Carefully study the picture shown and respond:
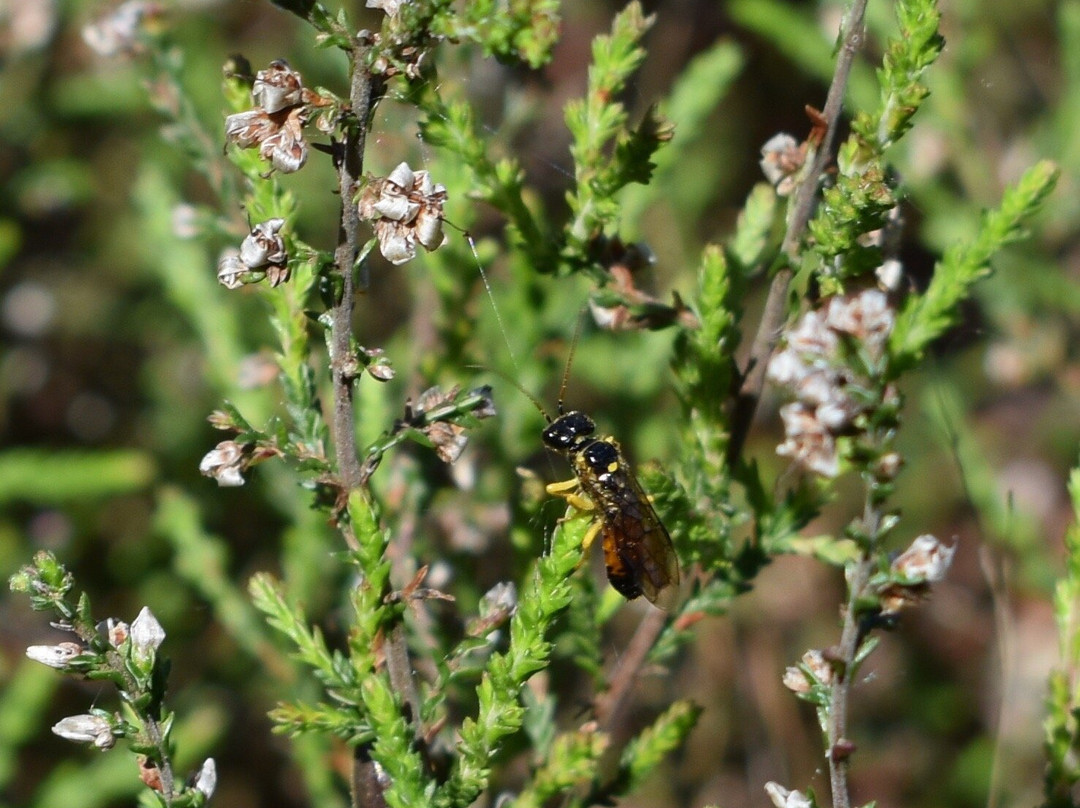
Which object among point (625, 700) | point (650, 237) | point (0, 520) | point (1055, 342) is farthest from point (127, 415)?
point (1055, 342)

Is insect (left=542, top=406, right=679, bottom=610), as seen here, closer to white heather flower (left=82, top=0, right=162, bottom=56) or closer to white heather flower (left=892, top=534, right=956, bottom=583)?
white heather flower (left=892, top=534, right=956, bottom=583)

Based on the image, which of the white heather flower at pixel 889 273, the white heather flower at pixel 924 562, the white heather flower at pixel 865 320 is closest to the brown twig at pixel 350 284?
the white heather flower at pixel 865 320

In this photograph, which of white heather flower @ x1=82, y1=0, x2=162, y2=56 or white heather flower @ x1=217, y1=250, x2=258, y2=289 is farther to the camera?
white heather flower @ x1=82, y1=0, x2=162, y2=56

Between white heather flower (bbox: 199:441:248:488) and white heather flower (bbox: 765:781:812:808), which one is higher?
white heather flower (bbox: 199:441:248:488)

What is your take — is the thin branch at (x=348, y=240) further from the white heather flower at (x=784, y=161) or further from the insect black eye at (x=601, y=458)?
the white heather flower at (x=784, y=161)

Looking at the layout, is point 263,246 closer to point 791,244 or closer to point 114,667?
point 114,667

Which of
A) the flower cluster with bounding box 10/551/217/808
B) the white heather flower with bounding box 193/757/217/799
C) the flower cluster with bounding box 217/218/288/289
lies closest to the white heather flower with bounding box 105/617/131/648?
the flower cluster with bounding box 10/551/217/808

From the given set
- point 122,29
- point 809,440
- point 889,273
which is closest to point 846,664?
point 809,440

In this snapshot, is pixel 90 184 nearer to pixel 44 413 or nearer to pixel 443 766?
pixel 44 413
